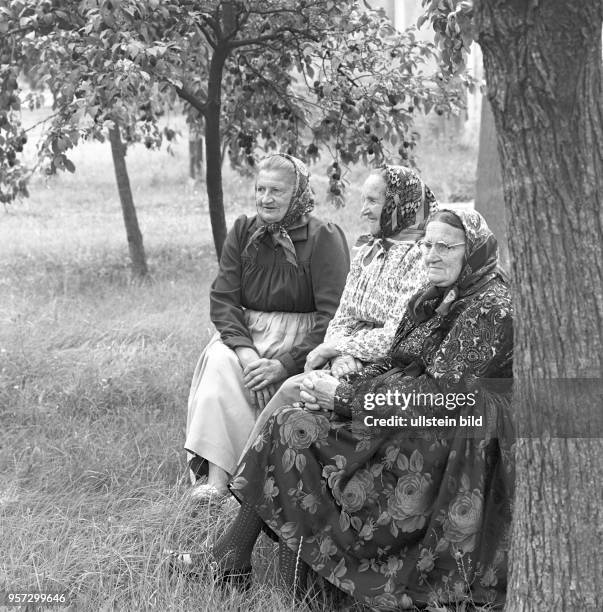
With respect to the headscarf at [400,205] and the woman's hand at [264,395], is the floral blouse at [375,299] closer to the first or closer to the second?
the headscarf at [400,205]

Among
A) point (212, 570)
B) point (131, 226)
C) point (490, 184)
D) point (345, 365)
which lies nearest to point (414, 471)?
point (345, 365)

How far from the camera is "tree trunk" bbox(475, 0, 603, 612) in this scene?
6.59 feet

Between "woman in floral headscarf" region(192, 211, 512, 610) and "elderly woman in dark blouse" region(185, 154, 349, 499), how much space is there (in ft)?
2.35

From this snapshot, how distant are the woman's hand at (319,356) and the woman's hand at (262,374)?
A: 0.15 meters

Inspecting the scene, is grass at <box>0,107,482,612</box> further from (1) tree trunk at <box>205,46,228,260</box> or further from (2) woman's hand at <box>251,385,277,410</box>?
(1) tree trunk at <box>205,46,228,260</box>

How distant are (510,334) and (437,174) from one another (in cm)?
1293

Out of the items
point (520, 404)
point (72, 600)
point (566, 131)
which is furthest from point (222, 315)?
point (566, 131)

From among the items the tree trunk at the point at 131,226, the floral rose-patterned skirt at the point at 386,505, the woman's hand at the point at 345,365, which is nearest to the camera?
the floral rose-patterned skirt at the point at 386,505

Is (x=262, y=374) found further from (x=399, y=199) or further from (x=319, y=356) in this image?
(x=399, y=199)

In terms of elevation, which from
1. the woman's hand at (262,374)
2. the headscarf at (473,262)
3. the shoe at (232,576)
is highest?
the headscarf at (473,262)

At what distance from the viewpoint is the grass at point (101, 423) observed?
9.68 ft

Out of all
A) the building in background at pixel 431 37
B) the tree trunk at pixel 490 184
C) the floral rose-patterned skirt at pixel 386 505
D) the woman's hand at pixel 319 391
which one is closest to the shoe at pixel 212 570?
the floral rose-patterned skirt at pixel 386 505

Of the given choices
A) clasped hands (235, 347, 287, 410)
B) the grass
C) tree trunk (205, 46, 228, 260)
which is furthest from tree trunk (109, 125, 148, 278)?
clasped hands (235, 347, 287, 410)

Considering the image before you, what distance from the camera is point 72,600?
2836 mm
